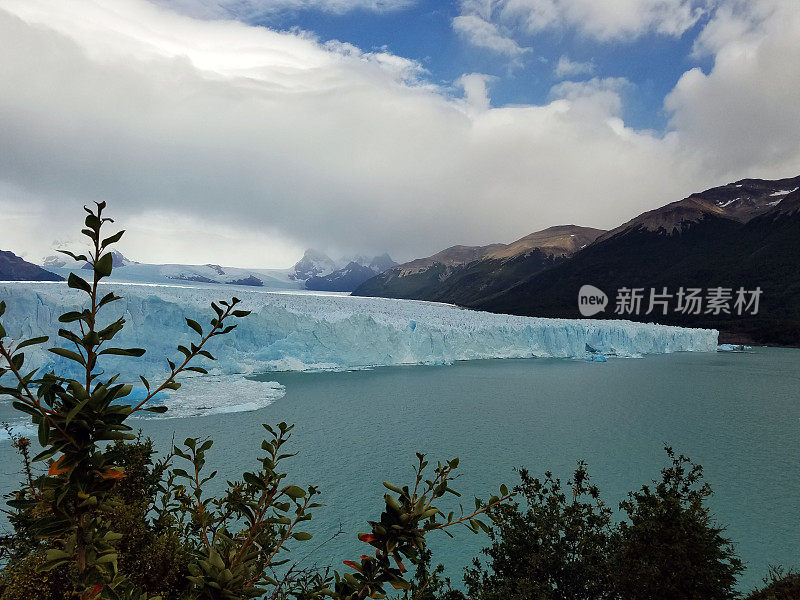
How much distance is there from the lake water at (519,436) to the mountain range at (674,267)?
45.9 meters

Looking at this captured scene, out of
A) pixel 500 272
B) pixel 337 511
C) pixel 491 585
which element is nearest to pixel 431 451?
pixel 337 511

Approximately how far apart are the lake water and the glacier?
1.93 meters

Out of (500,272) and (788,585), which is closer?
(788,585)

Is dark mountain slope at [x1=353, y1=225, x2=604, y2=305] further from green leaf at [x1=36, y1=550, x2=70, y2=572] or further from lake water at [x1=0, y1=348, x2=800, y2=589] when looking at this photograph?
green leaf at [x1=36, y1=550, x2=70, y2=572]

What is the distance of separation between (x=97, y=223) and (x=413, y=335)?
31648 mm

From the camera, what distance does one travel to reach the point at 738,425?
1878 cm

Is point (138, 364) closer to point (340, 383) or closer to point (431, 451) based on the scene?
point (340, 383)

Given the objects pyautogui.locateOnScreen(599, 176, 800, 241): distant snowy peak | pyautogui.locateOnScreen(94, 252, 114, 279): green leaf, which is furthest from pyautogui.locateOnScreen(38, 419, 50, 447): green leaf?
pyautogui.locateOnScreen(599, 176, 800, 241): distant snowy peak

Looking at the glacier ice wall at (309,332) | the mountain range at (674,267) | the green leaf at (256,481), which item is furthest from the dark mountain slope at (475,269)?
the green leaf at (256,481)

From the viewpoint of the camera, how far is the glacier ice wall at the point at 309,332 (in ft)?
72.3

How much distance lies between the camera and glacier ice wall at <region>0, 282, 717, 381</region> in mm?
22031

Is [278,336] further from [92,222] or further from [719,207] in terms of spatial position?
[719,207]

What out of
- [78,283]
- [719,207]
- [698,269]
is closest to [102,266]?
[78,283]

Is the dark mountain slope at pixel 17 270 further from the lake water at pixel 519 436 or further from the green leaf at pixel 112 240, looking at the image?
the green leaf at pixel 112 240
